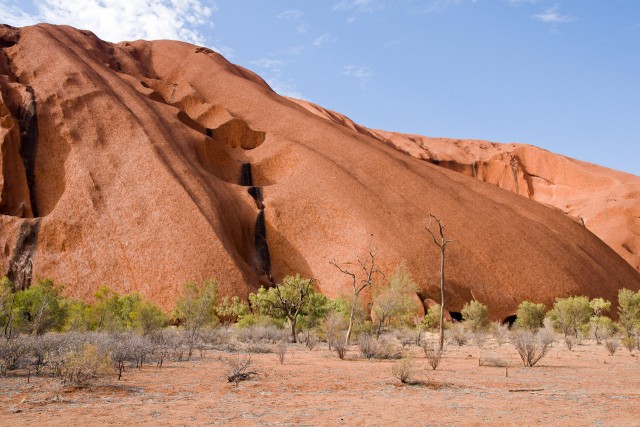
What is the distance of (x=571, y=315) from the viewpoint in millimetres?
35719

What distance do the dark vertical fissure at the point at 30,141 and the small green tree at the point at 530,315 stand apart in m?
38.7

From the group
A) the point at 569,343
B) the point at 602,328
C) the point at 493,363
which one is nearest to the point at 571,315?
the point at 602,328

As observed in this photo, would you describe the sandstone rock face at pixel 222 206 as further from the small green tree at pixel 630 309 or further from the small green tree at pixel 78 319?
the small green tree at pixel 78 319

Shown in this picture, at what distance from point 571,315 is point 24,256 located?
39.2m

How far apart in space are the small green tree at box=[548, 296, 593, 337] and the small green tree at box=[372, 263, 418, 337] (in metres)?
9.85

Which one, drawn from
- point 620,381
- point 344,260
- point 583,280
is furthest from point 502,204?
point 620,381

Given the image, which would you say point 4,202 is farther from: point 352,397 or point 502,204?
point 502,204

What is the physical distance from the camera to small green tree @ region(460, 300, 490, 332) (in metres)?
35.7

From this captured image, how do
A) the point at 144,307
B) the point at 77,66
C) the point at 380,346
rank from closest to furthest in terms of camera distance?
the point at 380,346 → the point at 144,307 → the point at 77,66

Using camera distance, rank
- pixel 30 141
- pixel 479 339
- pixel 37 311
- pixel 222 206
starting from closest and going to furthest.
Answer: pixel 37 311, pixel 479 339, pixel 222 206, pixel 30 141

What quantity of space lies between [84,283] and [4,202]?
12.1 metres

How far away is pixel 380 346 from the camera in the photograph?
1767 centimetres

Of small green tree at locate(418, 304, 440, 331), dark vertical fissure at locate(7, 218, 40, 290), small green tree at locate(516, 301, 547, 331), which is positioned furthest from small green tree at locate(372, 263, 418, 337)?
dark vertical fissure at locate(7, 218, 40, 290)

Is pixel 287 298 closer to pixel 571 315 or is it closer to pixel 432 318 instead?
pixel 432 318
